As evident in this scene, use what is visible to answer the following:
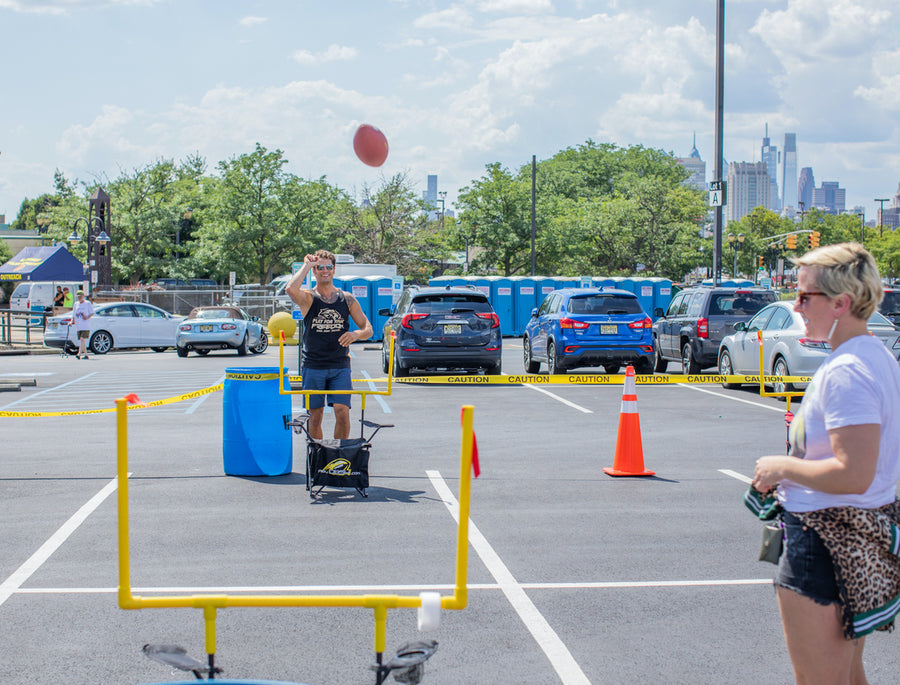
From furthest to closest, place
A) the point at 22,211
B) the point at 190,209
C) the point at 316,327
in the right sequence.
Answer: the point at 22,211 < the point at 190,209 < the point at 316,327

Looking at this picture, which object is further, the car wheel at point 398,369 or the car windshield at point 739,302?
the car windshield at point 739,302

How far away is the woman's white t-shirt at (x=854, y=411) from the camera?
2801 mm

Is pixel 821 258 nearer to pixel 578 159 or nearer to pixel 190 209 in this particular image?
pixel 190 209

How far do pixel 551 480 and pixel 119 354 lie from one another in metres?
21.6

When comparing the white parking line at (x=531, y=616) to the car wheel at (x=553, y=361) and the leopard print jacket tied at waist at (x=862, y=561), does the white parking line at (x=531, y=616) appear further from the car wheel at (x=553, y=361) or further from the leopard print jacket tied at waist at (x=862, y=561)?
the car wheel at (x=553, y=361)

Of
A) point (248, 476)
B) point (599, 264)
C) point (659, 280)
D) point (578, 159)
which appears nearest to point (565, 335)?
point (248, 476)

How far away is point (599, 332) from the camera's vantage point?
60.0 ft

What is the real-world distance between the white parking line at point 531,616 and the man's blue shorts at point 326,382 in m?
1.83

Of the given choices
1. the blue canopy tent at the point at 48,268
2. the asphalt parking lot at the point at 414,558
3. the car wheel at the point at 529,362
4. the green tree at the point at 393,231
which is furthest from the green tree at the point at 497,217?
the asphalt parking lot at the point at 414,558

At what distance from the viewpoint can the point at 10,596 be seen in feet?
17.7

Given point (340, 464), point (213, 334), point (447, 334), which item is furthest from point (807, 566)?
point (213, 334)

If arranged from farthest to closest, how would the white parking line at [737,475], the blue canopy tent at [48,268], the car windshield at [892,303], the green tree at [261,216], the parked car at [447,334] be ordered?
the blue canopy tent at [48,268]
the green tree at [261,216]
the parked car at [447,334]
the car windshield at [892,303]
the white parking line at [737,475]

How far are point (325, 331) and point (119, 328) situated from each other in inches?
839

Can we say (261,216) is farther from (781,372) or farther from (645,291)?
(781,372)
